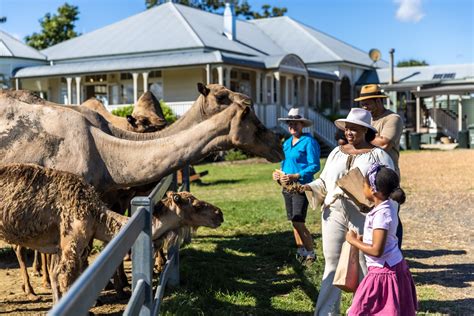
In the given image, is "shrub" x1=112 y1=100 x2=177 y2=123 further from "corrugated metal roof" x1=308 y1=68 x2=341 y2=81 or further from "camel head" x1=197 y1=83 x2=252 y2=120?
"camel head" x1=197 y1=83 x2=252 y2=120

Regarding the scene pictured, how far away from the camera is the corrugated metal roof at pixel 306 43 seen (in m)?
42.0

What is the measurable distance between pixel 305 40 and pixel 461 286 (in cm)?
3749

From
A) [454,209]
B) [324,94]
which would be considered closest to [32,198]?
[454,209]

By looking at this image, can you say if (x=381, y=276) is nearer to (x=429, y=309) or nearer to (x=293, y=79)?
(x=429, y=309)

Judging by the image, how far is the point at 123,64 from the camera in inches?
1233

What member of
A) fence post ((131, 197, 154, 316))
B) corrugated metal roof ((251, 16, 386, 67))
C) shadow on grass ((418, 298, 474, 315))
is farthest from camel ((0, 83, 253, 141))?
corrugated metal roof ((251, 16, 386, 67))

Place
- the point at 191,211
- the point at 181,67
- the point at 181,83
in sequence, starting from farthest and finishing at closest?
the point at 181,83 < the point at 181,67 < the point at 191,211

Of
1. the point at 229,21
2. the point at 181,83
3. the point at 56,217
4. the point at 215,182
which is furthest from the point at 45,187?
the point at 229,21

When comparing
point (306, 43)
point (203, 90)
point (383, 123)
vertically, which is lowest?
point (383, 123)

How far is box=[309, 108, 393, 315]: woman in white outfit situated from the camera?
538 centimetres

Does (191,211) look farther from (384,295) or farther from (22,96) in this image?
(22,96)

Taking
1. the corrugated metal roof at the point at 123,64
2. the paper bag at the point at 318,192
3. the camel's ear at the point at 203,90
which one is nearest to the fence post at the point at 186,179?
the camel's ear at the point at 203,90

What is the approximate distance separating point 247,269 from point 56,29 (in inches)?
1927

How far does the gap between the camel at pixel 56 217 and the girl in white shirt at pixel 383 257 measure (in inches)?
74.2
